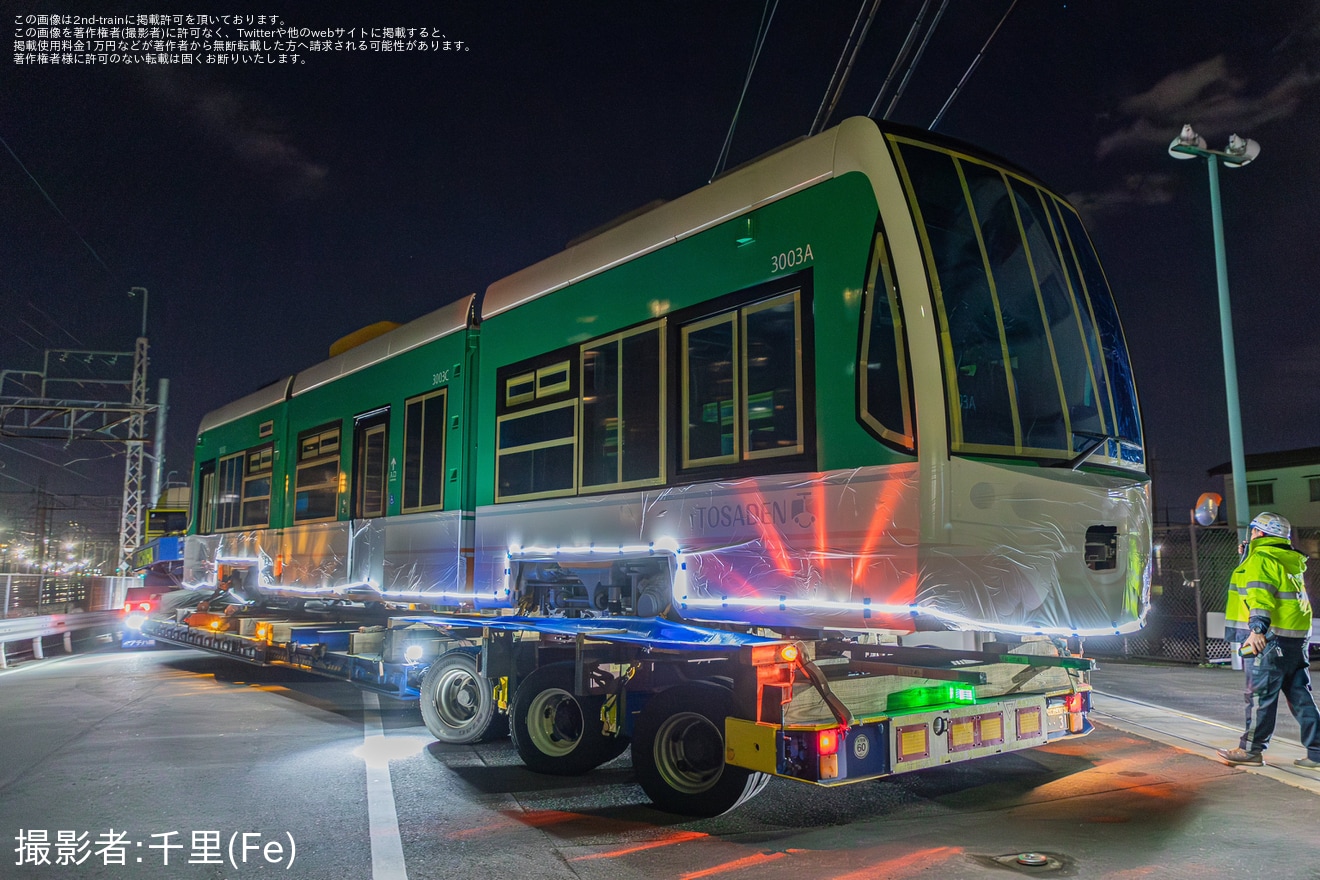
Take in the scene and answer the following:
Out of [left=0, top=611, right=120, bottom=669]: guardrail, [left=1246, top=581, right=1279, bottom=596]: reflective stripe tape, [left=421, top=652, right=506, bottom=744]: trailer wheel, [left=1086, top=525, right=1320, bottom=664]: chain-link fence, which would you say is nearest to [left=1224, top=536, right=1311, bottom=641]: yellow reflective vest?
[left=1246, top=581, right=1279, bottom=596]: reflective stripe tape

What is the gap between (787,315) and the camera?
5.60 metres

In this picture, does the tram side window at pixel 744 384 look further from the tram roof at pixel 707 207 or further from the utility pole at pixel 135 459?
the utility pole at pixel 135 459

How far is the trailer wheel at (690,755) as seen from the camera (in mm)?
5473

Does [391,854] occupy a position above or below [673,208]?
below

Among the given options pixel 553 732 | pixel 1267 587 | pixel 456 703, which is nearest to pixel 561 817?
pixel 553 732

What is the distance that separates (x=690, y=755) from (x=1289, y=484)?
46.9 metres

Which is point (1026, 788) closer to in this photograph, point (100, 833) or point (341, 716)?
point (100, 833)

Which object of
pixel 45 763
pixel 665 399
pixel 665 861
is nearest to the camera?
pixel 665 861

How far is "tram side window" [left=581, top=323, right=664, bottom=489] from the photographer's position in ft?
21.3

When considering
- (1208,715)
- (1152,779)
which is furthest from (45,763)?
(1208,715)

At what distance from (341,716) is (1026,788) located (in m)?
6.37

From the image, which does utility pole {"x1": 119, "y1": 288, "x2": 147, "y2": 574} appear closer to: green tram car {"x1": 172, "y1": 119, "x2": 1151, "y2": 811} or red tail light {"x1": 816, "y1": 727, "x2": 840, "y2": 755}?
green tram car {"x1": 172, "y1": 119, "x2": 1151, "y2": 811}

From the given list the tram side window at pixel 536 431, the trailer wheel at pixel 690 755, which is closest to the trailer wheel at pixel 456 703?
the tram side window at pixel 536 431

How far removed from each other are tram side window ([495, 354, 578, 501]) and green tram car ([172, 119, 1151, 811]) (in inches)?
1.2
